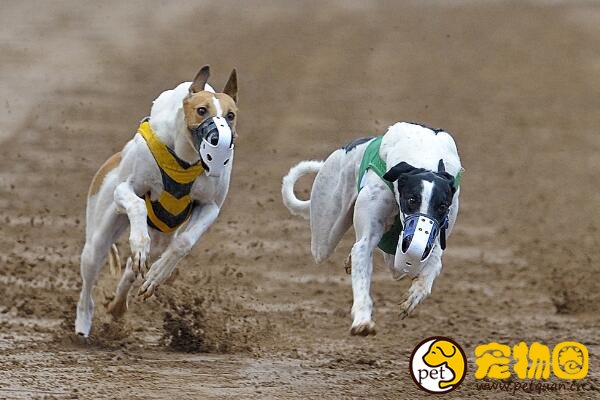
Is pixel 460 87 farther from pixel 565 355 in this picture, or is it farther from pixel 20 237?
pixel 565 355

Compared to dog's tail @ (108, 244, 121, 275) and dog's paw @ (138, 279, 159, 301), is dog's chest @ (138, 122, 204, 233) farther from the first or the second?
dog's tail @ (108, 244, 121, 275)

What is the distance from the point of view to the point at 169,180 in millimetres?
6211

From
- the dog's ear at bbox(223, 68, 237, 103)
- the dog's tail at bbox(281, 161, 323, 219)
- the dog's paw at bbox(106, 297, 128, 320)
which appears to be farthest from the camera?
the dog's tail at bbox(281, 161, 323, 219)

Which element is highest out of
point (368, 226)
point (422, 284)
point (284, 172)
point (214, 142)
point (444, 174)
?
point (284, 172)

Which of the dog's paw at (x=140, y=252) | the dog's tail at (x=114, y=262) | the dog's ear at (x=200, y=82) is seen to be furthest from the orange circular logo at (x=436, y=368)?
the dog's tail at (x=114, y=262)

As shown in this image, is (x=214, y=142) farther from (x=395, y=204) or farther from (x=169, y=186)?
(x=395, y=204)

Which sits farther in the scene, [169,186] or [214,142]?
[169,186]

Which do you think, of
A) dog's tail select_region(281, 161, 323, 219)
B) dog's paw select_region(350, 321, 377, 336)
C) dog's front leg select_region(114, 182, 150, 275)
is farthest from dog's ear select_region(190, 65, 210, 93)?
dog's paw select_region(350, 321, 377, 336)

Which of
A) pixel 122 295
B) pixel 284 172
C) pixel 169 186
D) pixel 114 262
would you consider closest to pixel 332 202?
pixel 169 186

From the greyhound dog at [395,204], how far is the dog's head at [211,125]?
0.68 metres

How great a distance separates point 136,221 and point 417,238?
5.02 feet

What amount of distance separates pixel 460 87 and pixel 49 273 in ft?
24.2

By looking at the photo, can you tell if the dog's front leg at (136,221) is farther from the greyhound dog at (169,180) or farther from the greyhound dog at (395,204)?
the greyhound dog at (395,204)

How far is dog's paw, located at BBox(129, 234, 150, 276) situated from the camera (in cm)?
591
